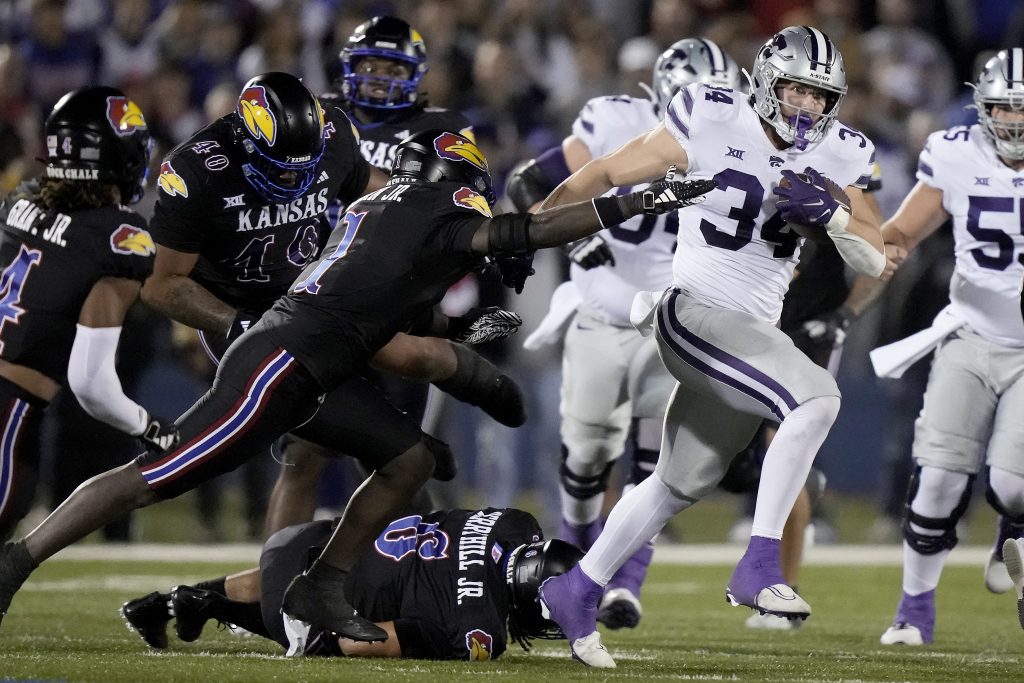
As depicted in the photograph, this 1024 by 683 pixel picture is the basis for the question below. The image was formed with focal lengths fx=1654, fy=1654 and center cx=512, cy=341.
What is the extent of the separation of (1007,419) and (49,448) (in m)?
6.11

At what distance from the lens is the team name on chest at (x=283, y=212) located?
5648 millimetres

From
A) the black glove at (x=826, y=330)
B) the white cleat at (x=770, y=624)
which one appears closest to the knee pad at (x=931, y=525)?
the white cleat at (x=770, y=624)

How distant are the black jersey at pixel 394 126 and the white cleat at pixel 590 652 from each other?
2474 mm

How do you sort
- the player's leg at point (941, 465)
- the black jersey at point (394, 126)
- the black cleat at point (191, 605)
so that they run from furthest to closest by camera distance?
the black jersey at point (394, 126)
the player's leg at point (941, 465)
the black cleat at point (191, 605)

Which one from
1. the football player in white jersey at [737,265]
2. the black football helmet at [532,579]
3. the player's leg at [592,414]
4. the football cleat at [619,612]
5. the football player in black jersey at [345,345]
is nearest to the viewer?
the football player in black jersey at [345,345]

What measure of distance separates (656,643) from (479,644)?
3.53 ft

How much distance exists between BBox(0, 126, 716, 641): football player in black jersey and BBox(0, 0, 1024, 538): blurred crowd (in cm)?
406

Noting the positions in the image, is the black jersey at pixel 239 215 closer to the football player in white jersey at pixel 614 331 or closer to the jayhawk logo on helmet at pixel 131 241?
the jayhawk logo on helmet at pixel 131 241

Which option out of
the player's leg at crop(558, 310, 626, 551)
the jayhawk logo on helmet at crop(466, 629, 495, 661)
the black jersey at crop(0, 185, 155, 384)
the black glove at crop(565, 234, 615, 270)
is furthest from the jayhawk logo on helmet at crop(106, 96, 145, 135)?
the jayhawk logo on helmet at crop(466, 629, 495, 661)

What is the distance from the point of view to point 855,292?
665 cm

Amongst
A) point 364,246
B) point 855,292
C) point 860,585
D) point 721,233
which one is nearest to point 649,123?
point 855,292

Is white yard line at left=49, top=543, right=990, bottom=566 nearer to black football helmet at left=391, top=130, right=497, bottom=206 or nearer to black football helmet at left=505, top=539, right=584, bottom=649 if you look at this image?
black football helmet at left=505, top=539, right=584, bottom=649

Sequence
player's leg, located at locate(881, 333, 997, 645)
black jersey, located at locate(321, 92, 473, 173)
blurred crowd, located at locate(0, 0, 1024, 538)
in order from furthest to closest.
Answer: blurred crowd, located at locate(0, 0, 1024, 538)
black jersey, located at locate(321, 92, 473, 173)
player's leg, located at locate(881, 333, 997, 645)

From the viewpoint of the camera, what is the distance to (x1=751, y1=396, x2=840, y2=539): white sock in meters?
4.68
